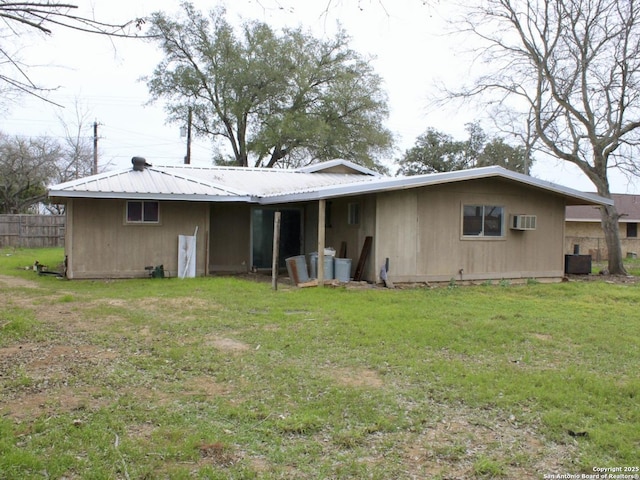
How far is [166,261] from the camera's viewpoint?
1383 cm

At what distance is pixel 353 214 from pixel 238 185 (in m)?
3.67

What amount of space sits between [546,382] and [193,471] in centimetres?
332

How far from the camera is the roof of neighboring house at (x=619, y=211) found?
3048 cm

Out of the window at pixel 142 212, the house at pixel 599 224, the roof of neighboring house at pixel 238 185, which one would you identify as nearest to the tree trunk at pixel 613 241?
the roof of neighboring house at pixel 238 185

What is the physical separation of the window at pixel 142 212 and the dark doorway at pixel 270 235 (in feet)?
8.96

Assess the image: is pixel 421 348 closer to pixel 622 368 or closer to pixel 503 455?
pixel 622 368

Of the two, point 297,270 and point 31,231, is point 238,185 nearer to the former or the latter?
point 297,270

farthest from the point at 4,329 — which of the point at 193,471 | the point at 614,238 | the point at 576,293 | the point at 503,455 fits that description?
the point at 614,238

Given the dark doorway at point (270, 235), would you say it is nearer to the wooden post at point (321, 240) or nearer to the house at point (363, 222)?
the house at point (363, 222)

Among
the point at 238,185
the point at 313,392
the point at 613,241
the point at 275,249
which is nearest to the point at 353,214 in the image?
the point at 275,249

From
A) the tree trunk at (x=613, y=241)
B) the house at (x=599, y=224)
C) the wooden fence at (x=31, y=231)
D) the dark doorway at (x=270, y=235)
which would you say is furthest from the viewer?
the house at (x=599, y=224)

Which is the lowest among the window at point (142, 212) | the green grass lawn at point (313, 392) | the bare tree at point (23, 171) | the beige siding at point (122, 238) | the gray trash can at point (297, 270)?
the green grass lawn at point (313, 392)

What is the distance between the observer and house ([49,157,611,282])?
12.4 m

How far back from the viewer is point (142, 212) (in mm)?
13656
